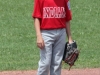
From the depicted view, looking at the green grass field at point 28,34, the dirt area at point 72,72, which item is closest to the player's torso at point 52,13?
the dirt area at point 72,72

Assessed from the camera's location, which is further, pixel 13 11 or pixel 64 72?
pixel 13 11

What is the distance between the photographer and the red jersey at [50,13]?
5852 millimetres

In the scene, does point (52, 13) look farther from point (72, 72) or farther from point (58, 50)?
point (72, 72)

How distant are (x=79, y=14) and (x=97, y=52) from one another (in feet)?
12.6

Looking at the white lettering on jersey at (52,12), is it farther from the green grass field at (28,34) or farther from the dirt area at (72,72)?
the green grass field at (28,34)

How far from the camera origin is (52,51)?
19.7 feet

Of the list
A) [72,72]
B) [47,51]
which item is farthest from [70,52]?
[72,72]

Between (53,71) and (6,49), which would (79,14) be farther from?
(53,71)

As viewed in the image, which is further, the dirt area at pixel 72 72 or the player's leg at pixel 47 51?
the dirt area at pixel 72 72

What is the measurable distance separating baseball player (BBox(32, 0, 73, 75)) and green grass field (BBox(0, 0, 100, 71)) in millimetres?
2045

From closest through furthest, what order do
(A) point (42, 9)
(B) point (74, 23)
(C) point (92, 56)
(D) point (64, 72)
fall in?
(A) point (42, 9), (D) point (64, 72), (C) point (92, 56), (B) point (74, 23)

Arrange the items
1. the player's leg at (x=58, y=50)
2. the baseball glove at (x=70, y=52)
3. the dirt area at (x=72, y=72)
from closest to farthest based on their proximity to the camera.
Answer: the player's leg at (x=58, y=50)
the baseball glove at (x=70, y=52)
the dirt area at (x=72, y=72)

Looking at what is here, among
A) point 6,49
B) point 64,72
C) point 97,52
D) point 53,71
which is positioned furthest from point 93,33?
point 53,71

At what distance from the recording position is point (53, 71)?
20.0 ft
